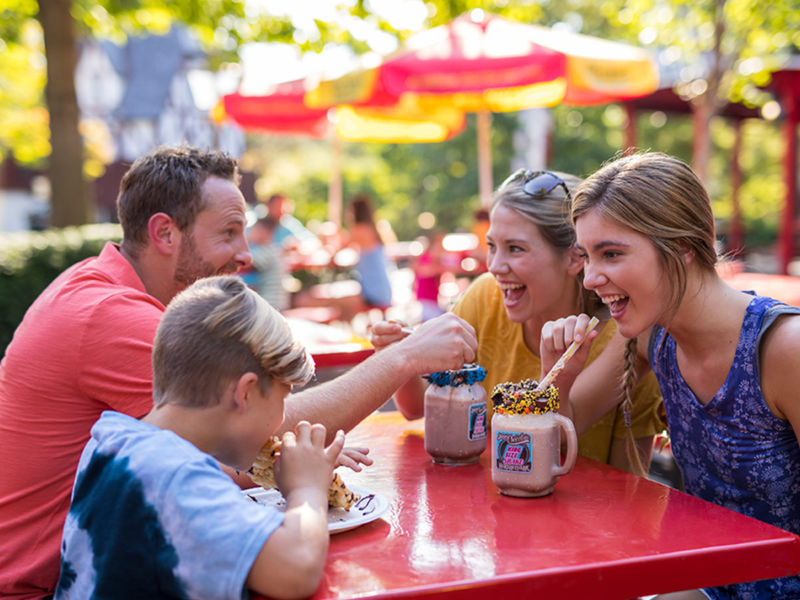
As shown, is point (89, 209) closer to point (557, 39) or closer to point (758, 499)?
point (557, 39)

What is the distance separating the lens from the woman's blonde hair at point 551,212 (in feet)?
8.36

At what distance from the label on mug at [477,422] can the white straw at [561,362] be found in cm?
19

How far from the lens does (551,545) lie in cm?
145

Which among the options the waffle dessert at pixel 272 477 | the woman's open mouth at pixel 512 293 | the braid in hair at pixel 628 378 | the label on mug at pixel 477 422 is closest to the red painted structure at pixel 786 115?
the woman's open mouth at pixel 512 293

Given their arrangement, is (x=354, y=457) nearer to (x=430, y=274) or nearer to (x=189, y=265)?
(x=189, y=265)

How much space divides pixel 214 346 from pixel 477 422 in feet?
2.71

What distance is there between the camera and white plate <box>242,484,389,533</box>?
1.52 metres

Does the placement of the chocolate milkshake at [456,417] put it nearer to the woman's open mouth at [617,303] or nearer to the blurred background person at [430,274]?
the woman's open mouth at [617,303]

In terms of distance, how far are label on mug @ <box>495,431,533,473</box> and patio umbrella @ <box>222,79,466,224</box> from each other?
8.12 meters

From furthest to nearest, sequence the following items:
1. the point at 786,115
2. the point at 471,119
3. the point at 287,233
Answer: the point at 471,119, the point at 786,115, the point at 287,233

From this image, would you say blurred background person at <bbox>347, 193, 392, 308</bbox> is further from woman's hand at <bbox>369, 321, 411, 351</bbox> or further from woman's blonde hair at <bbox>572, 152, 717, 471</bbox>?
woman's blonde hair at <bbox>572, 152, 717, 471</bbox>

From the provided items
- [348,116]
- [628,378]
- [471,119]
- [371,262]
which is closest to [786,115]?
[348,116]

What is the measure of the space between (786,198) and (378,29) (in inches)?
267

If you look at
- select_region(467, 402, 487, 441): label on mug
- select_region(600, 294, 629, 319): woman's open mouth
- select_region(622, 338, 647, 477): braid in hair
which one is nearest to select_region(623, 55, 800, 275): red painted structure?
select_region(622, 338, 647, 477): braid in hair
